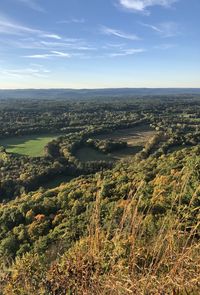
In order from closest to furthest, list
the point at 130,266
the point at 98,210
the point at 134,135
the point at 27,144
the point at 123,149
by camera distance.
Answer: the point at 130,266
the point at 98,210
the point at 123,149
the point at 27,144
the point at 134,135

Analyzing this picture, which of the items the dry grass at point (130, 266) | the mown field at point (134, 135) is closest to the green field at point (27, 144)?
the mown field at point (134, 135)

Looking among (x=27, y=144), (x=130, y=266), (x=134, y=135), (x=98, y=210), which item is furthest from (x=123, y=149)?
(x=130, y=266)

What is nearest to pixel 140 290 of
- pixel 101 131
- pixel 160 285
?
pixel 160 285

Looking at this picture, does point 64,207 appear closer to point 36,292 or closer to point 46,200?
Answer: point 46,200

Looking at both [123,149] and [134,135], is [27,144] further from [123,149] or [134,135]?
[134,135]

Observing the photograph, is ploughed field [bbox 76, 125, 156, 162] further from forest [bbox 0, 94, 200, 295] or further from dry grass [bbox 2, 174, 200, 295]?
dry grass [bbox 2, 174, 200, 295]

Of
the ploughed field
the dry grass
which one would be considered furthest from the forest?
the ploughed field
